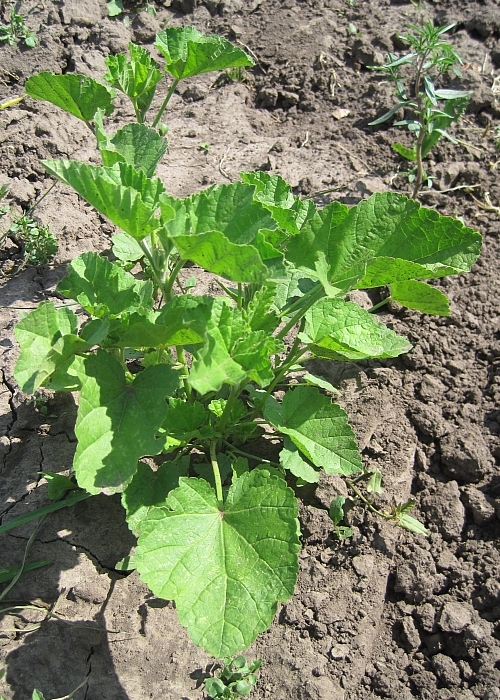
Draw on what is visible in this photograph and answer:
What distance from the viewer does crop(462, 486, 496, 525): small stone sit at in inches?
108

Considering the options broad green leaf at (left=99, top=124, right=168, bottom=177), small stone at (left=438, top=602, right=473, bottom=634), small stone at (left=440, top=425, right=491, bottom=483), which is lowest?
small stone at (left=438, top=602, right=473, bottom=634)

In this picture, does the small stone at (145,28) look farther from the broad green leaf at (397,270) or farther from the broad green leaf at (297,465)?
the broad green leaf at (297,465)

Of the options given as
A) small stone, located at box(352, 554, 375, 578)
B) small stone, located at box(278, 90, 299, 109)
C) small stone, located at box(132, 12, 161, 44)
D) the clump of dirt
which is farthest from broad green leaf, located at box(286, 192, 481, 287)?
small stone, located at box(132, 12, 161, 44)

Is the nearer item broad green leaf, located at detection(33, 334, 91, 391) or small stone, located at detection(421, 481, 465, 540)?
broad green leaf, located at detection(33, 334, 91, 391)

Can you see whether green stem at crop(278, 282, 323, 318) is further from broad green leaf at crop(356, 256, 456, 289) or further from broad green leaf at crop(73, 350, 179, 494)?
broad green leaf at crop(73, 350, 179, 494)

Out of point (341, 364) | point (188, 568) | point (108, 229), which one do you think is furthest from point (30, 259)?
point (188, 568)

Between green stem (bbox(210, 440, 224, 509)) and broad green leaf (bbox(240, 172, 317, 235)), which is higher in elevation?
broad green leaf (bbox(240, 172, 317, 235))

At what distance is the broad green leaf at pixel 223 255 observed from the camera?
1895 mm

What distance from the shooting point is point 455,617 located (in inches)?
97.7

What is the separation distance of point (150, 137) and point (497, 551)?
2.13 m

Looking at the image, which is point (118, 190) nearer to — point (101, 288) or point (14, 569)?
point (101, 288)

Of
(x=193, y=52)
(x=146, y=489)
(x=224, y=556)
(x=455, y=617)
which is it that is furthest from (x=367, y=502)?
(x=193, y=52)

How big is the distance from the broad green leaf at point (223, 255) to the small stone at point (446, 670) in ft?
5.11

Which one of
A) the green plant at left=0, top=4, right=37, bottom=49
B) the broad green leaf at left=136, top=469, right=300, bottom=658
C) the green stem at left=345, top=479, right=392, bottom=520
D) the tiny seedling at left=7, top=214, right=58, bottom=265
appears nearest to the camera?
the broad green leaf at left=136, top=469, right=300, bottom=658
